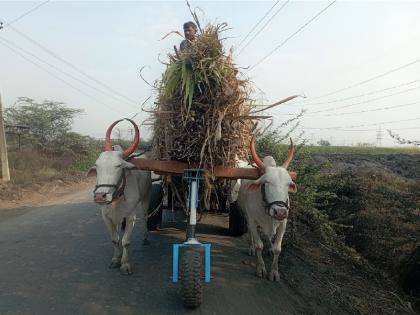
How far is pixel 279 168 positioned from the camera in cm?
507

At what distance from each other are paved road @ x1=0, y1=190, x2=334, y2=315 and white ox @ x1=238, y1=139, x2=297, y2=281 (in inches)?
15.5

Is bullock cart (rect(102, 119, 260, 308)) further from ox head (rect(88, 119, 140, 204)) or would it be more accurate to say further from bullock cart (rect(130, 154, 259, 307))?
ox head (rect(88, 119, 140, 204))

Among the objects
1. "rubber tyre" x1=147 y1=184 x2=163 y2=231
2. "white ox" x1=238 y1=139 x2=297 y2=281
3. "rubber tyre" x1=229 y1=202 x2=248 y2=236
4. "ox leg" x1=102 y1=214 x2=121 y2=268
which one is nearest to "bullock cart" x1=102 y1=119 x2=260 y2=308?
"white ox" x1=238 y1=139 x2=297 y2=281

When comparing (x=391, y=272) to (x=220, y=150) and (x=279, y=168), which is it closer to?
(x=279, y=168)

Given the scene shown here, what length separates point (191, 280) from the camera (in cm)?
414

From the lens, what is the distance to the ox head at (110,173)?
4.79 metres

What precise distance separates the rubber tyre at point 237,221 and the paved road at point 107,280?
18 centimetres

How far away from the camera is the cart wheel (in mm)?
4137

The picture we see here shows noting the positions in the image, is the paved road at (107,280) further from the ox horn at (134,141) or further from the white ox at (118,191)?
the ox horn at (134,141)

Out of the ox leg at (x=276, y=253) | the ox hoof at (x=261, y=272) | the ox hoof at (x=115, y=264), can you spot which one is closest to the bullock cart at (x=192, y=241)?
the ox leg at (x=276, y=253)

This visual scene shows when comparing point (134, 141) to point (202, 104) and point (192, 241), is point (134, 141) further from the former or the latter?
point (192, 241)

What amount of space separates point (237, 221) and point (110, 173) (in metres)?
2.99

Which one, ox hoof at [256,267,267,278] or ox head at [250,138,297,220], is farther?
ox hoof at [256,267,267,278]

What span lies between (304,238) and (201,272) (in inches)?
173
